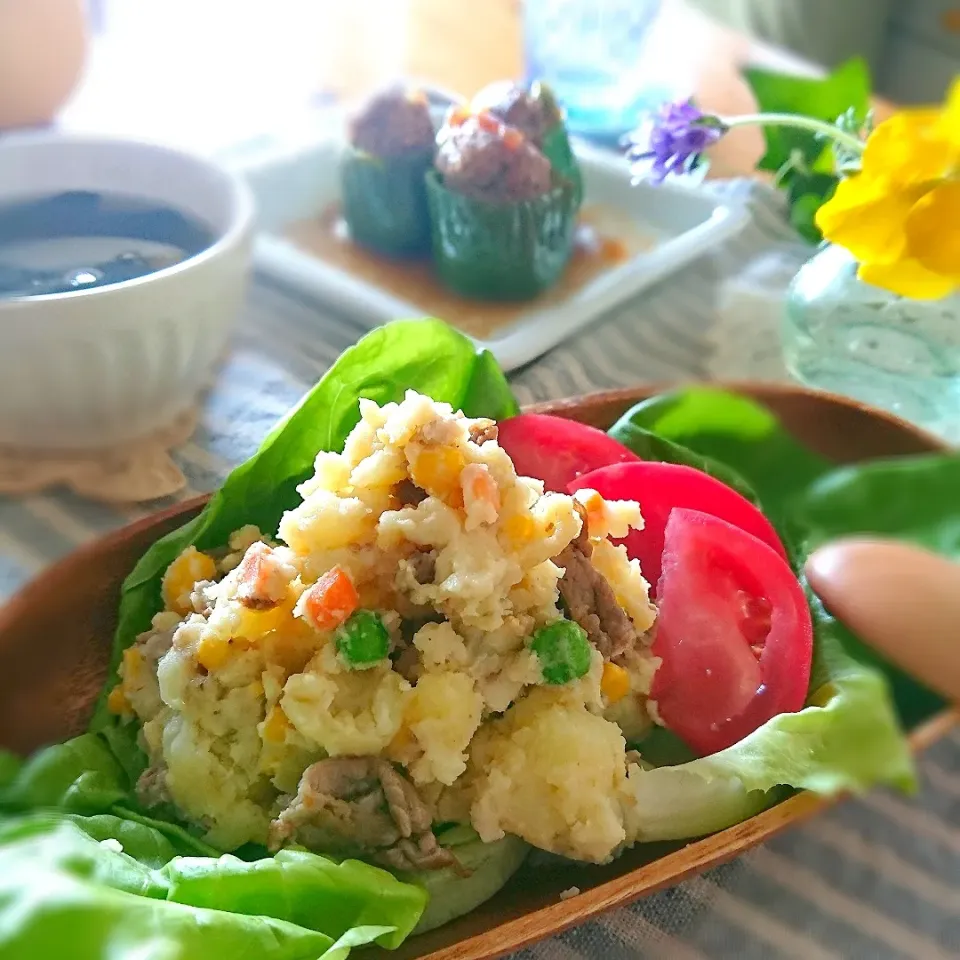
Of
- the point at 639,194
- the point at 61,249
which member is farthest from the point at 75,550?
the point at 639,194

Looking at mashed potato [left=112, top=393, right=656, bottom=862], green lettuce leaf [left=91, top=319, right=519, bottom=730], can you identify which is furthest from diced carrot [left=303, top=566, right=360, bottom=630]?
green lettuce leaf [left=91, top=319, right=519, bottom=730]

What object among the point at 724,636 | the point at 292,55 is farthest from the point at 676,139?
the point at 292,55

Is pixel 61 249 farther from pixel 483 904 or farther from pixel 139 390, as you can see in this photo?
pixel 483 904

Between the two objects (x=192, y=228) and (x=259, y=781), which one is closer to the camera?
(x=259, y=781)

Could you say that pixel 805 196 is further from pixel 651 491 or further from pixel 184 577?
pixel 184 577

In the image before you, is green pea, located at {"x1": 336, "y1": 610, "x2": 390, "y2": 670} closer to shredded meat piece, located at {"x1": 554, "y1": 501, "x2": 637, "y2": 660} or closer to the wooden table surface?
shredded meat piece, located at {"x1": 554, "y1": 501, "x2": 637, "y2": 660}

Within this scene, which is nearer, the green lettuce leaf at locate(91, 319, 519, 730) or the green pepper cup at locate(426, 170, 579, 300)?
the green lettuce leaf at locate(91, 319, 519, 730)
